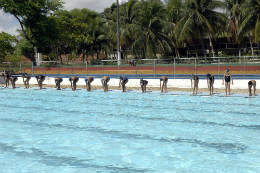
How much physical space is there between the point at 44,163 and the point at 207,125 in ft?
17.3

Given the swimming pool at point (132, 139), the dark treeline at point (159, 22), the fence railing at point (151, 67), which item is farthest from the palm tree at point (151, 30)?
the swimming pool at point (132, 139)

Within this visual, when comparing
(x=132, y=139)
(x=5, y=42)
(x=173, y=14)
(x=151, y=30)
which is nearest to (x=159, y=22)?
(x=151, y=30)

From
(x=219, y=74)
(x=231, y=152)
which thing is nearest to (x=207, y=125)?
(x=231, y=152)

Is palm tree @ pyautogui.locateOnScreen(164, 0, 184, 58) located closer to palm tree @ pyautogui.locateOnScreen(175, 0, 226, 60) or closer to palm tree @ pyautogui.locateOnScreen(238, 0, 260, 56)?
palm tree @ pyautogui.locateOnScreen(175, 0, 226, 60)

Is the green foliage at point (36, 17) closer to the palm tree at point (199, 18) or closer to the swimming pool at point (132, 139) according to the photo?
the palm tree at point (199, 18)

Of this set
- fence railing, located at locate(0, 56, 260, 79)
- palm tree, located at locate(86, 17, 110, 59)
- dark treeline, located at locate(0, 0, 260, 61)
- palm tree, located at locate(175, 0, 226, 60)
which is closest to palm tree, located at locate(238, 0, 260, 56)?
dark treeline, located at locate(0, 0, 260, 61)

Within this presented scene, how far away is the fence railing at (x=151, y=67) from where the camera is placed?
1995 centimetres

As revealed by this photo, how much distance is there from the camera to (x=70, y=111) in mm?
12281

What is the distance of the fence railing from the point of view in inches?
786

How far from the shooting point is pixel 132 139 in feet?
24.5

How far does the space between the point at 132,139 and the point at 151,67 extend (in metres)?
15.8

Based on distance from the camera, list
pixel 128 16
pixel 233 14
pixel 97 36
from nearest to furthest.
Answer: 1. pixel 233 14
2. pixel 128 16
3. pixel 97 36

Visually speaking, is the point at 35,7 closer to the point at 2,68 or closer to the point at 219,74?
the point at 2,68

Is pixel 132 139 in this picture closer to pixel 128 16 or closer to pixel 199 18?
pixel 199 18
